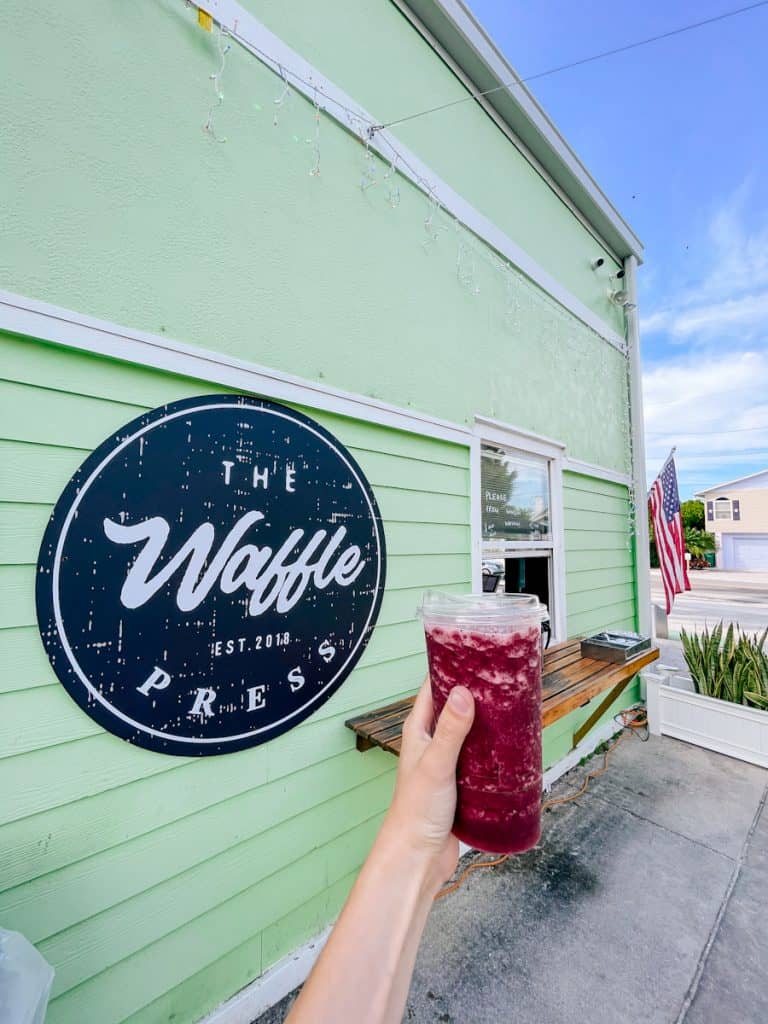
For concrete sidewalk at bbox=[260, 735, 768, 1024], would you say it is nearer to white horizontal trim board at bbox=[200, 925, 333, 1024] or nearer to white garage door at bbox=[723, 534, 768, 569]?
white horizontal trim board at bbox=[200, 925, 333, 1024]

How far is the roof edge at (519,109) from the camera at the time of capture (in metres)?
2.65

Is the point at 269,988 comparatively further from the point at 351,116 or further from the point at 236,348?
the point at 351,116

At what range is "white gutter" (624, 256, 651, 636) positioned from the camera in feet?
15.6

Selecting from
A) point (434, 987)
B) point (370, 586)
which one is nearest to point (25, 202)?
point (370, 586)

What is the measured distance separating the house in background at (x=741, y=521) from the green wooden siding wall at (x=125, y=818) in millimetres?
33448

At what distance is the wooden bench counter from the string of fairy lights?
2.35 m

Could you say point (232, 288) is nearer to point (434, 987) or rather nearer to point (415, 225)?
point (415, 225)

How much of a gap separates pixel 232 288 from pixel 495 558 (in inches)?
93.1

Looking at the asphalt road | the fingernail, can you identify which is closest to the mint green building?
the fingernail

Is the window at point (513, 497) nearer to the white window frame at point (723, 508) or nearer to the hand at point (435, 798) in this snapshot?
the hand at point (435, 798)

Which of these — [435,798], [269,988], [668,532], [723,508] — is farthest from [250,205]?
[723,508]

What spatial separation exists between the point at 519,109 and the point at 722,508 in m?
32.9

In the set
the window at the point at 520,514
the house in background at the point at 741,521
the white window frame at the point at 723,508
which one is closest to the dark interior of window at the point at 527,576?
the window at the point at 520,514

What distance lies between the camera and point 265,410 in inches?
71.0
